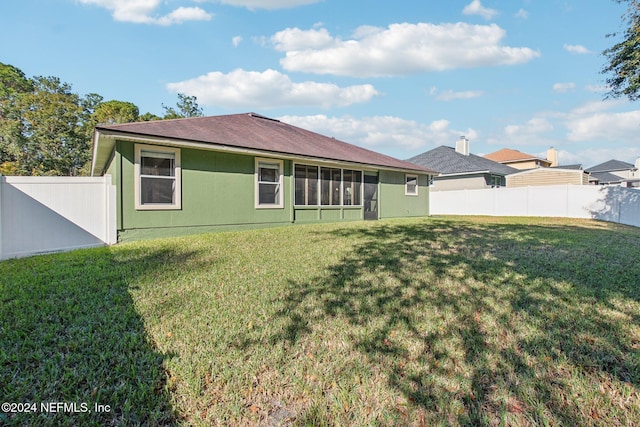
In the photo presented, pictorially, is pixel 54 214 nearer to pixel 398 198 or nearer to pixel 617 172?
pixel 398 198

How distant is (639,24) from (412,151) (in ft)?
72.2

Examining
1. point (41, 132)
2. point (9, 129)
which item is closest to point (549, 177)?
point (41, 132)

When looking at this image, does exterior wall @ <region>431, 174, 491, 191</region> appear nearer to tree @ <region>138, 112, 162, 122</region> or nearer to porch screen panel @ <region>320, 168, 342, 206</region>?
porch screen panel @ <region>320, 168, 342, 206</region>

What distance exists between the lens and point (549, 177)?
74.3 ft

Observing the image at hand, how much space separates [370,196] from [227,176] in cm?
707

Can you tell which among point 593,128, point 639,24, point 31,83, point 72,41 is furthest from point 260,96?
point 593,128

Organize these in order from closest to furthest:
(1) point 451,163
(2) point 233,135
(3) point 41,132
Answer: (2) point 233,135 → (3) point 41,132 → (1) point 451,163

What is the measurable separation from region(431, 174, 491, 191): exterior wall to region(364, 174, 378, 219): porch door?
11.9 m

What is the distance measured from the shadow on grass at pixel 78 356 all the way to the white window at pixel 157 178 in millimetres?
3745

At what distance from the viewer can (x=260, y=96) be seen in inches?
999

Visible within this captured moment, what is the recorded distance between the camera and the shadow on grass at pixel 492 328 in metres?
1.97

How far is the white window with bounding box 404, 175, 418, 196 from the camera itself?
1580 cm

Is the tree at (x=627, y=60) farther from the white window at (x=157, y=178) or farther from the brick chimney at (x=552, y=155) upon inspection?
the brick chimney at (x=552, y=155)

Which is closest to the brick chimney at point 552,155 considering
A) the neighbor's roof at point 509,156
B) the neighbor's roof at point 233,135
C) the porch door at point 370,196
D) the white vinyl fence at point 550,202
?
the neighbor's roof at point 509,156
